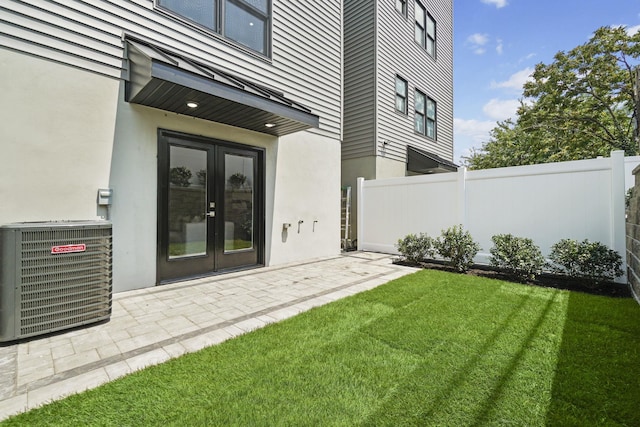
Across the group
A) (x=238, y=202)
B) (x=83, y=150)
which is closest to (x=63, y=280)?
(x=83, y=150)

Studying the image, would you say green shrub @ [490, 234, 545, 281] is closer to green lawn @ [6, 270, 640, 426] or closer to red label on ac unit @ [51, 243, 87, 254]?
green lawn @ [6, 270, 640, 426]

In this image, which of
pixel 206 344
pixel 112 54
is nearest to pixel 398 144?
pixel 112 54

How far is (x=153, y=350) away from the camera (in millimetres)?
2580

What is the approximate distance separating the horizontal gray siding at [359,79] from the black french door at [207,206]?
172 inches

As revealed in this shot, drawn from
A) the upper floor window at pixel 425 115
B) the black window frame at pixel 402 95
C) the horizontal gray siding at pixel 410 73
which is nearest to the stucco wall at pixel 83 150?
the horizontal gray siding at pixel 410 73

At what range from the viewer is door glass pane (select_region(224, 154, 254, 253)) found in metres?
5.49

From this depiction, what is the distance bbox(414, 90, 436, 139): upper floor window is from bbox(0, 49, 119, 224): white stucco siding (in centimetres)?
971

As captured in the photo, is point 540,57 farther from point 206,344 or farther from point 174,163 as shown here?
point 206,344

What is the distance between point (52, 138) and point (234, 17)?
372 centimetres

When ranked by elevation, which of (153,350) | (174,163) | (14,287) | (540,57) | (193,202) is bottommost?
(153,350)

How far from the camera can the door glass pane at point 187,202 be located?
4758 millimetres

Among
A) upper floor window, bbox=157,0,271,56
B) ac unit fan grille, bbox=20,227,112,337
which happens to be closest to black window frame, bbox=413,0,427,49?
upper floor window, bbox=157,0,271,56

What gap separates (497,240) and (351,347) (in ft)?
13.5

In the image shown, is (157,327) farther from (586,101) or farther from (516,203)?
(586,101)
